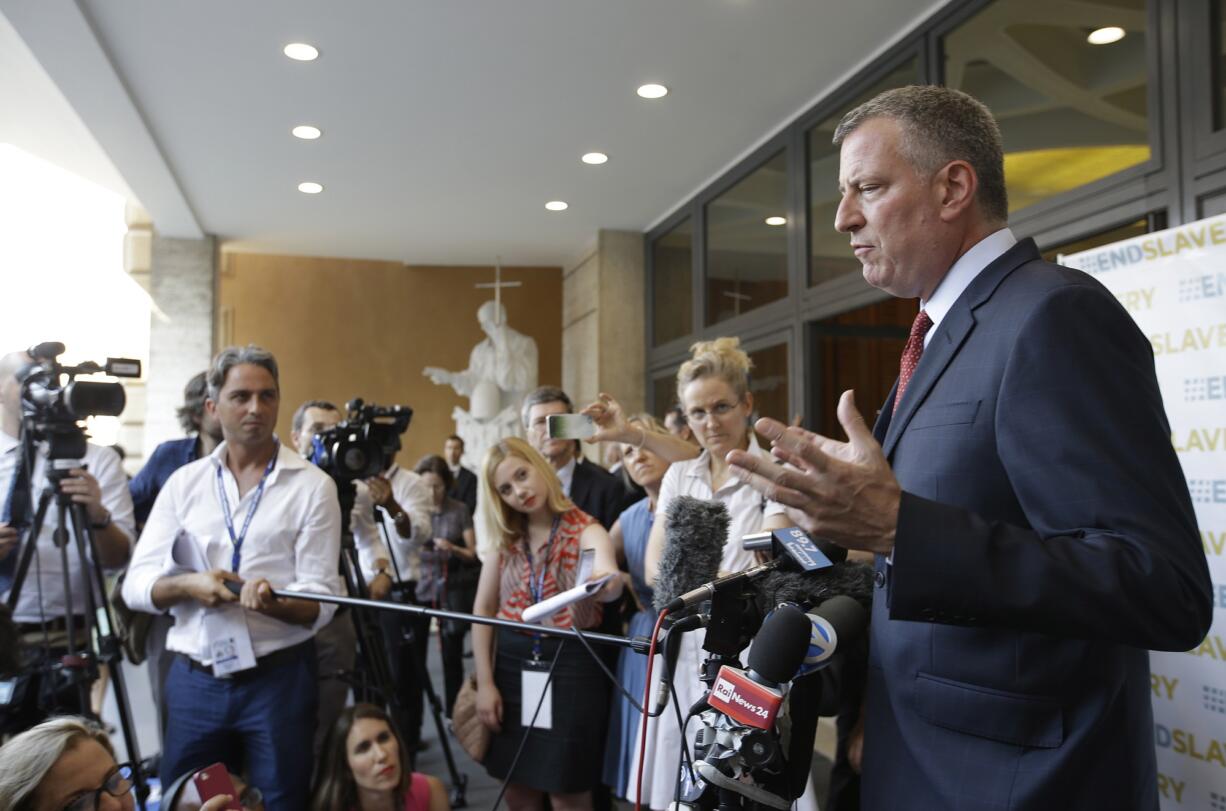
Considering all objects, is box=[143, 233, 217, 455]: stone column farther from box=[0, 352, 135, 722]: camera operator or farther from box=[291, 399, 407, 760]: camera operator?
box=[0, 352, 135, 722]: camera operator

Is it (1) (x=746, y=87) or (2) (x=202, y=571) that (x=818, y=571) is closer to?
(2) (x=202, y=571)

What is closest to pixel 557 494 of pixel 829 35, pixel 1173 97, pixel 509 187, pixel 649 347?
pixel 1173 97

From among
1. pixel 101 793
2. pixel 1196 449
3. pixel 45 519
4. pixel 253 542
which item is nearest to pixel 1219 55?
pixel 1196 449

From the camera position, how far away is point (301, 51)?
5090 mm

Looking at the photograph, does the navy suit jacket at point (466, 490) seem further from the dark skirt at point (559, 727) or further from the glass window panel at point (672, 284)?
the dark skirt at point (559, 727)

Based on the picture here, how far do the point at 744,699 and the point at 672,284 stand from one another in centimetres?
755

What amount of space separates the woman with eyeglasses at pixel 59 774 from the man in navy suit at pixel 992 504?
48.9 inches

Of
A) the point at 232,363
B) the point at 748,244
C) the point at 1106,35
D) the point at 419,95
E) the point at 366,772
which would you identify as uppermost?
the point at 419,95

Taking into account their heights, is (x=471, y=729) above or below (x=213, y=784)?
below

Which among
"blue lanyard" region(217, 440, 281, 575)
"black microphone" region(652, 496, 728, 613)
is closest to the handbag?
"blue lanyard" region(217, 440, 281, 575)

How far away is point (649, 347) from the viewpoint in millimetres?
8750

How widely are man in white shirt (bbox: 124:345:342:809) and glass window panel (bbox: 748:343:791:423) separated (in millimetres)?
4253

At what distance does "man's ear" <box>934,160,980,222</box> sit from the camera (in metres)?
1.18

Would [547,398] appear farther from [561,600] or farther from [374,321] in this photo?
[374,321]
